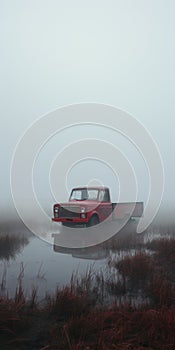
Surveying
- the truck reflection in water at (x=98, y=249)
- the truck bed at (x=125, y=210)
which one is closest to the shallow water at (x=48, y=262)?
the truck reflection in water at (x=98, y=249)

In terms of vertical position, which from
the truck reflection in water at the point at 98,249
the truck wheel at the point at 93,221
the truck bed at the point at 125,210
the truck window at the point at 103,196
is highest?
the truck window at the point at 103,196

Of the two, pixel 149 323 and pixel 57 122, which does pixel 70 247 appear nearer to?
pixel 149 323

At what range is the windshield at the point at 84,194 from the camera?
45.3 feet

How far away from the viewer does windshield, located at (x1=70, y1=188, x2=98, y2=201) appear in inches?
544

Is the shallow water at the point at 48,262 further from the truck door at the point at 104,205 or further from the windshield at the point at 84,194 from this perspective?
the windshield at the point at 84,194

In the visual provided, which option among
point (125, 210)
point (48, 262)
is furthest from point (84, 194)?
point (48, 262)

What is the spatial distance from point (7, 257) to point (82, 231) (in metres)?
5.01

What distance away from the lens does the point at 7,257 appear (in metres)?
8.02

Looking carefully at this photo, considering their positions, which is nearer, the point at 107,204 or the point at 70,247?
the point at 70,247

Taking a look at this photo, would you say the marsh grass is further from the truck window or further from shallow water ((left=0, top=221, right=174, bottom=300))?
the truck window

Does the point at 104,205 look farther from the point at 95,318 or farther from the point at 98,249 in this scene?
the point at 95,318

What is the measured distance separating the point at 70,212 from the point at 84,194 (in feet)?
5.79

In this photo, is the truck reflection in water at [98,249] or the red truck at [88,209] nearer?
the truck reflection in water at [98,249]

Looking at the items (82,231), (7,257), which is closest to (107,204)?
(82,231)
